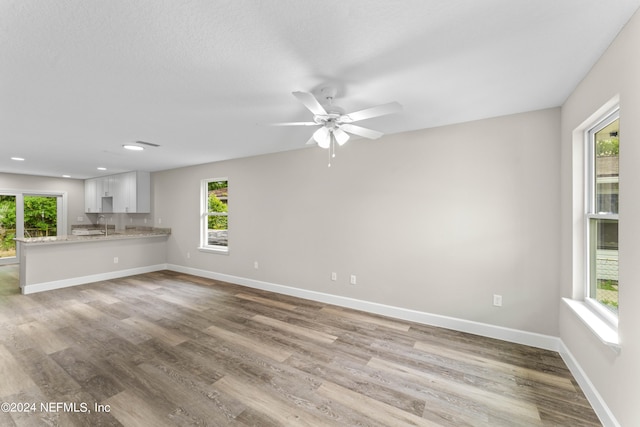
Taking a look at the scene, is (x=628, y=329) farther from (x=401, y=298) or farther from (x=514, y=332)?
(x=401, y=298)

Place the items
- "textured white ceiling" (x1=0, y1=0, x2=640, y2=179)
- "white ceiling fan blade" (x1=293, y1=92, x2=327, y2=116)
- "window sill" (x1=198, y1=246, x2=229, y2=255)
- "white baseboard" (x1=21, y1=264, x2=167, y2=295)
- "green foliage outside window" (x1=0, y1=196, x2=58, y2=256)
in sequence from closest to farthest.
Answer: "textured white ceiling" (x1=0, y1=0, x2=640, y2=179) < "white ceiling fan blade" (x1=293, y1=92, x2=327, y2=116) < "white baseboard" (x1=21, y1=264, x2=167, y2=295) < "window sill" (x1=198, y1=246, x2=229, y2=255) < "green foliage outside window" (x1=0, y1=196, x2=58, y2=256)

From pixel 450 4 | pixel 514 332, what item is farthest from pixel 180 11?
pixel 514 332

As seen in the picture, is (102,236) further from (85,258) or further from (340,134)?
(340,134)

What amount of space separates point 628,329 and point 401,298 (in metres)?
2.04

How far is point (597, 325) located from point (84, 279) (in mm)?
7051

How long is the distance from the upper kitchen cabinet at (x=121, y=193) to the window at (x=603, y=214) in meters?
7.44

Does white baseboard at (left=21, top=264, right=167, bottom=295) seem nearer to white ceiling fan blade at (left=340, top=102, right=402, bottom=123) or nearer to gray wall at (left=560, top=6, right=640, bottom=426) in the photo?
white ceiling fan blade at (left=340, top=102, right=402, bottom=123)

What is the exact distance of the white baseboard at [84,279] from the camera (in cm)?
438

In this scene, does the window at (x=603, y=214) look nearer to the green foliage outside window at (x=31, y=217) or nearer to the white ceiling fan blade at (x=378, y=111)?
the white ceiling fan blade at (x=378, y=111)

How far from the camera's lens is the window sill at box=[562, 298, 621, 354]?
1.58 meters

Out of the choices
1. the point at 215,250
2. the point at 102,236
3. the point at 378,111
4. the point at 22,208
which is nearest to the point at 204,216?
the point at 215,250

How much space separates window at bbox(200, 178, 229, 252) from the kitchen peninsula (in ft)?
3.75

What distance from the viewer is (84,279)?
498 cm

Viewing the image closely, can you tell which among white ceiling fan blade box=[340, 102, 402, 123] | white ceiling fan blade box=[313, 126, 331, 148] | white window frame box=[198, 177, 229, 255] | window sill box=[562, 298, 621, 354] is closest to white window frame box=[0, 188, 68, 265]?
white window frame box=[198, 177, 229, 255]
